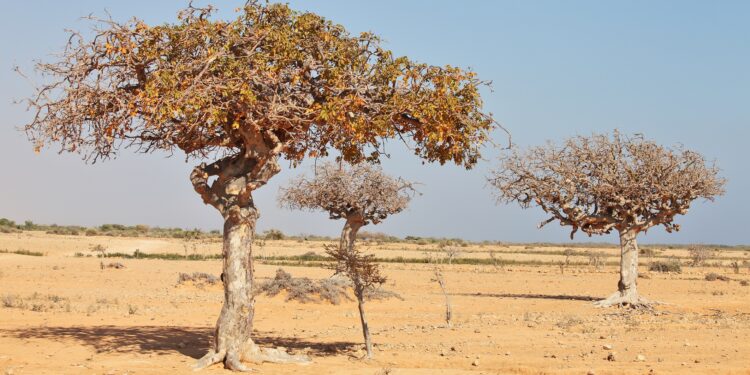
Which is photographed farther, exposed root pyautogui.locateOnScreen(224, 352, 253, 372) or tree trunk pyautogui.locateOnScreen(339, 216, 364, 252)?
tree trunk pyautogui.locateOnScreen(339, 216, 364, 252)

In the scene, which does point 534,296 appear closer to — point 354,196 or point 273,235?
point 354,196

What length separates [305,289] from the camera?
31734 mm

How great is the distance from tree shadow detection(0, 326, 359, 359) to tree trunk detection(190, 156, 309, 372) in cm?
170

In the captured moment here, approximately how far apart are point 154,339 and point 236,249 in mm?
5416

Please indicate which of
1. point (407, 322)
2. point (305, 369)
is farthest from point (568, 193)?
point (305, 369)

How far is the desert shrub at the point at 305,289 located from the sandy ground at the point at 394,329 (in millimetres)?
481

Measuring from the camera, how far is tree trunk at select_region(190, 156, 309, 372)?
15.9 metres

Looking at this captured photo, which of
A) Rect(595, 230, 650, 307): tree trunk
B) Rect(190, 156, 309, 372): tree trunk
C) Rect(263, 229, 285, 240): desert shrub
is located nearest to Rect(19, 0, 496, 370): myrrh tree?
Rect(190, 156, 309, 372): tree trunk

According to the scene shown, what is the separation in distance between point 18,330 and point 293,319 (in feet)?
26.7

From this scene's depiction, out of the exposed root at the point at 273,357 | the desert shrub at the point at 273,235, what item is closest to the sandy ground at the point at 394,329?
the exposed root at the point at 273,357

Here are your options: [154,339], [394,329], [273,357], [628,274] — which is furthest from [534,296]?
[273,357]

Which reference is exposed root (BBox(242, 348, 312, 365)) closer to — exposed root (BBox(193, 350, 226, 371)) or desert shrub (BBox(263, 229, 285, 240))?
exposed root (BBox(193, 350, 226, 371))

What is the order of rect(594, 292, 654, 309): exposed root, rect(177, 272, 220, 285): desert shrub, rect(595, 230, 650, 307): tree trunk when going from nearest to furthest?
1. rect(594, 292, 654, 309): exposed root
2. rect(595, 230, 650, 307): tree trunk
3. rect(177, 272, 220, 285): desert shrub

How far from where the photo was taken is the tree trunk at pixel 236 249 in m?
15.9
